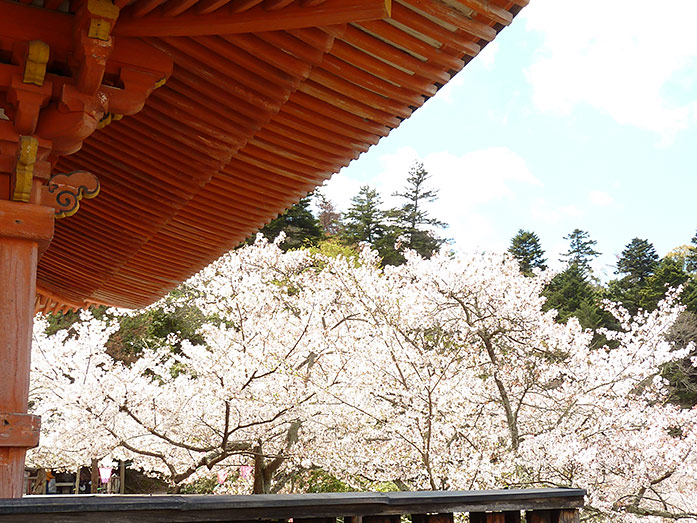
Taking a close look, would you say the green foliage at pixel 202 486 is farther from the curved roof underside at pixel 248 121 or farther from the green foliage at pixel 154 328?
the curved roof underside at pixel 248 121

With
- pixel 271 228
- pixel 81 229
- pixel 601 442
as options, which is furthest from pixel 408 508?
pixel 271 228

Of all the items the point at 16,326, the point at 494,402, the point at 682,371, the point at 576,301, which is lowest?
the point at 494,402

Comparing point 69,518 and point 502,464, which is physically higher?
point 69,518

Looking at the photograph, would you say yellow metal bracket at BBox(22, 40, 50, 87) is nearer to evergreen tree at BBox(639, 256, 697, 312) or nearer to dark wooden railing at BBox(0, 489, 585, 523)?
dark wooden railing at BBox(0, 489, 585, 523)

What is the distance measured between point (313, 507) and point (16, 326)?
1075 millimetres

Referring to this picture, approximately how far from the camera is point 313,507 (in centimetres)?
154

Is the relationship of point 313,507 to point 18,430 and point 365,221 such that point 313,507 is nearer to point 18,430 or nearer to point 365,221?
point 18,430

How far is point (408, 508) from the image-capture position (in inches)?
65.5

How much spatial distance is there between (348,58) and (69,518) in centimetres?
165

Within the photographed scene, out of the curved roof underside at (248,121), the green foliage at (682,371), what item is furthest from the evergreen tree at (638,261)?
the curved roof underside at (248,121)

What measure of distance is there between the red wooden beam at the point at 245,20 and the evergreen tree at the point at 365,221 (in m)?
26.5

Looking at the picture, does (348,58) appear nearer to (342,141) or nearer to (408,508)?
(342,141)

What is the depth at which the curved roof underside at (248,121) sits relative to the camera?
211 centimetres

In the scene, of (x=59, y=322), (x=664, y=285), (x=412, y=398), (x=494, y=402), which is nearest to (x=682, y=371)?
(x=664, y=285)
